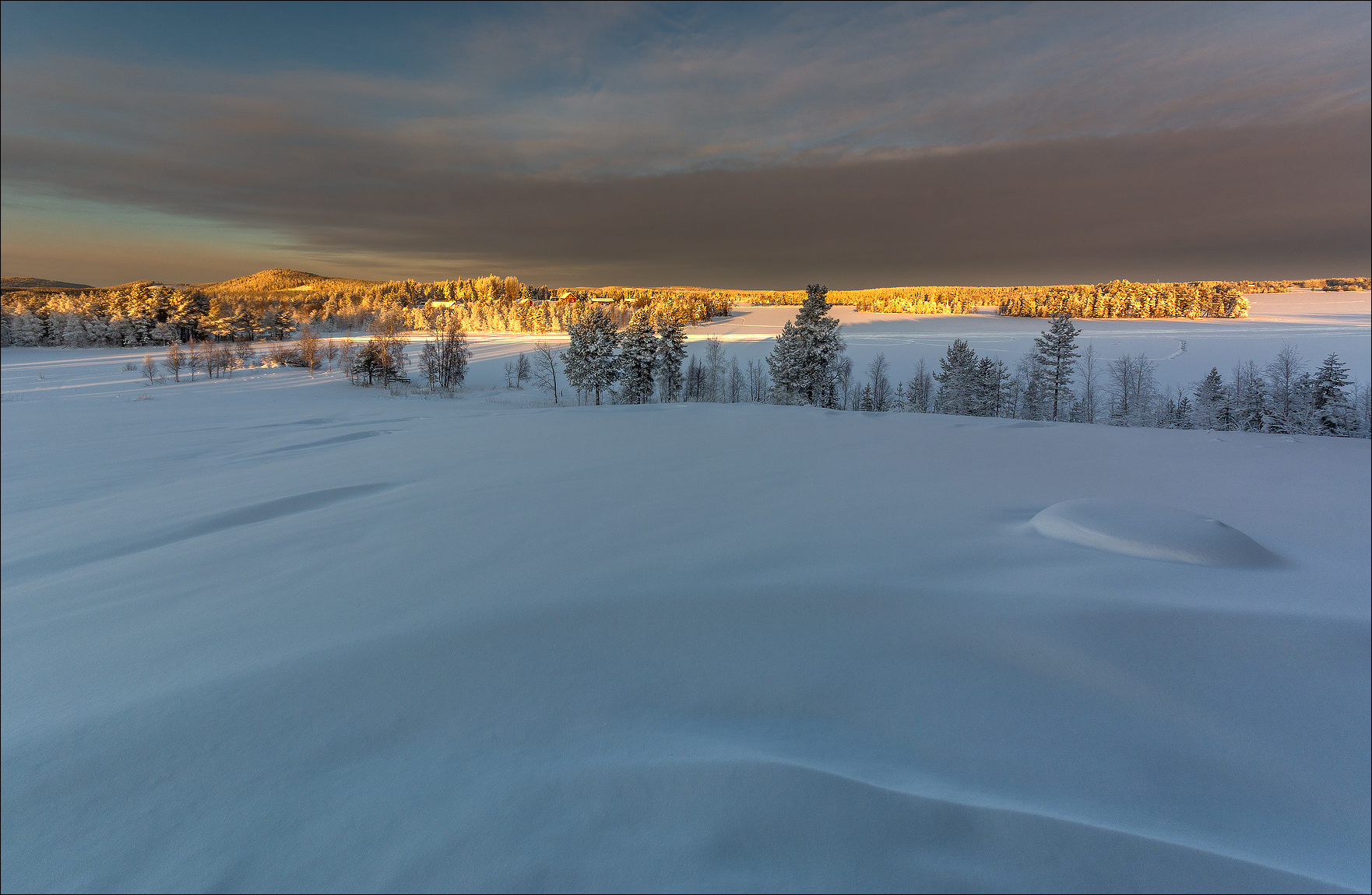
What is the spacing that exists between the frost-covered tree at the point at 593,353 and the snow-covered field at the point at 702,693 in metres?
33.3

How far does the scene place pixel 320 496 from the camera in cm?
681

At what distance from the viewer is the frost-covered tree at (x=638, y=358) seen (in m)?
39.2

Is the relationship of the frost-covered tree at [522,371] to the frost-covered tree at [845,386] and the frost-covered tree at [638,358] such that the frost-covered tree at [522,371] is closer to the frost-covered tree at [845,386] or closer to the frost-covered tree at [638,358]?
the frost-covered tree at [638,358]

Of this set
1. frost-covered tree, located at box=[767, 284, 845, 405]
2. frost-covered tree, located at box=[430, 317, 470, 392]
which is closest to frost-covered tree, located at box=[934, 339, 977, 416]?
frost-covered tree, located at box=[767, 284, 845, 405]

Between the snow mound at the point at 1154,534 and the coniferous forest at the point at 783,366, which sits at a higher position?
the coniferous forest at the point at 783,366

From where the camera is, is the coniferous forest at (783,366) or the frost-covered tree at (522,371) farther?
the frost-covered tree at (522,371)

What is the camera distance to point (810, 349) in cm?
3291

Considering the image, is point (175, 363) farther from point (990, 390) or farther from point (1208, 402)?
point (1208, 402)

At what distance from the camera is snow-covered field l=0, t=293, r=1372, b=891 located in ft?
5.35

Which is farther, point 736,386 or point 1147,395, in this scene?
point 736,386

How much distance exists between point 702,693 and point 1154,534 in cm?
405

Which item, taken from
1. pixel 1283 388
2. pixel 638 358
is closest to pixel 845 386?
pixel 638 358

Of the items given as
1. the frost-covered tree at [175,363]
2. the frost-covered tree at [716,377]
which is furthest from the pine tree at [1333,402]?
the frost-covered tree at [175,363]

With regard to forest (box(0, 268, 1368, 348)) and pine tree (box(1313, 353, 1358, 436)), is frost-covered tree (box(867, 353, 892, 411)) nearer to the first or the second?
forest (box(0, 268, 1368, 348))
